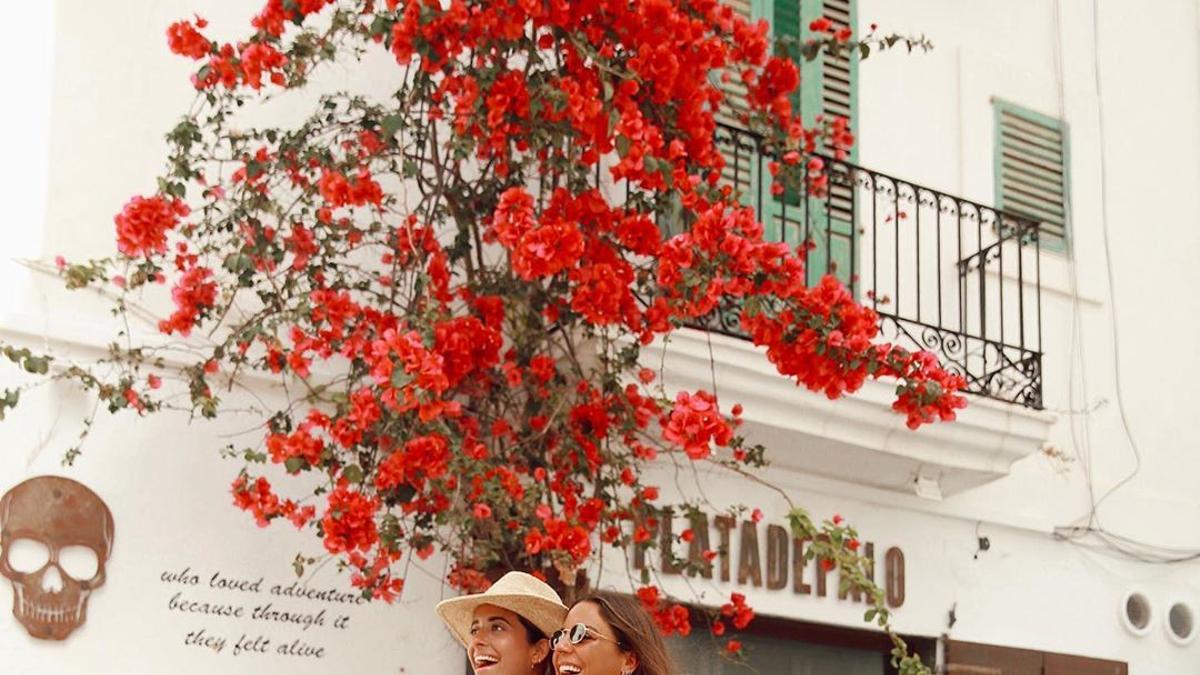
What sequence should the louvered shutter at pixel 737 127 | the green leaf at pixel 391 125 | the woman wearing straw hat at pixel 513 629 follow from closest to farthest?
the woman wearing straw hat at pixel 513 629 < the green leaf at pixel 391 125 < the louvered shutter at pixel 737 127

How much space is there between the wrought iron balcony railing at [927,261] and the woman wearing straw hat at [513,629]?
4309 millimetres

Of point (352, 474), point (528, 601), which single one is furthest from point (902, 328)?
point (528, 601)

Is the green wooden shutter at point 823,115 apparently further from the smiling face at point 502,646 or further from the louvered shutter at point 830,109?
the smiling face at point 502,646

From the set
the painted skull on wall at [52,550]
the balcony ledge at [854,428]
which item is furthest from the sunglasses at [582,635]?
the balcony ledge at [854,428]

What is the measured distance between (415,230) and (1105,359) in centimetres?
434

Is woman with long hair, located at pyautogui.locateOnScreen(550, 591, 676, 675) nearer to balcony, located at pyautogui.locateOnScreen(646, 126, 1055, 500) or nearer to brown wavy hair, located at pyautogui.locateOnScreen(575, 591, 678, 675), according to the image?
brown wavy hair, located at pyautogui.locateOnScreen(575, 591, 678, 675)

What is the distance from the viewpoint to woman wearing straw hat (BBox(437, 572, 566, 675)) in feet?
16.2

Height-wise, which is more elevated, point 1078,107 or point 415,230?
point 1078,107

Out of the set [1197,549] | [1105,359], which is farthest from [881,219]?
[1197,549]

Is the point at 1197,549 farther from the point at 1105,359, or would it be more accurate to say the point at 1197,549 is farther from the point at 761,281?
the point at 761,281

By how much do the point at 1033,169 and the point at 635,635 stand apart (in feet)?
21.3

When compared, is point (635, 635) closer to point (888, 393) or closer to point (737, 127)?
point (888, 393)

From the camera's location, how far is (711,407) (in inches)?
275

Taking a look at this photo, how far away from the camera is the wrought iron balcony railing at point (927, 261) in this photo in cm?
934
